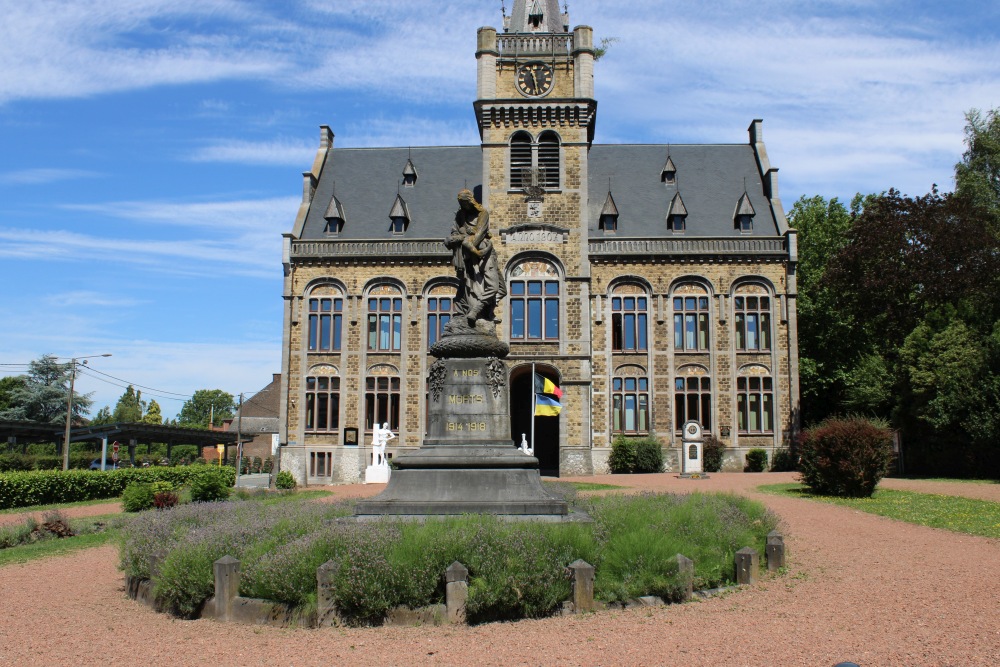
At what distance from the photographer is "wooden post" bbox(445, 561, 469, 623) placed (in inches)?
347

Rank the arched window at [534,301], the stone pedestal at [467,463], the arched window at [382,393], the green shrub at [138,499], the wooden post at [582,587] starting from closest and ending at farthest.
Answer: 1. the wooden post at [582,587]
2. the stone pedestal at [467,463]
3. the green shrub at [138,499]
4. the arched window at [534,301]
5. the arched window at [382,393]

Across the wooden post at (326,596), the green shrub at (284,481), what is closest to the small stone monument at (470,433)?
the wooden post at (326,596)

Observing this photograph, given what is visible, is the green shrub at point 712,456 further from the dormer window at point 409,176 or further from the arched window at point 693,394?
the dormer window at point 409,176

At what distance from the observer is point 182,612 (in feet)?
31.4

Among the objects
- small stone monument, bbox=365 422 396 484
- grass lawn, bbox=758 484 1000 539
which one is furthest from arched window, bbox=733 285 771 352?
small stone monument, bbox=365 422 396 484

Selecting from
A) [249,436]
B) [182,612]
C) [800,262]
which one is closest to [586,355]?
[800,262]

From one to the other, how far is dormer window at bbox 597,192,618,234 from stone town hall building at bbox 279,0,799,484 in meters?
0.09

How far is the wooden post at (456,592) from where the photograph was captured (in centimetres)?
882

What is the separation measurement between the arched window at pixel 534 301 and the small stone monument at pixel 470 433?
2253cm

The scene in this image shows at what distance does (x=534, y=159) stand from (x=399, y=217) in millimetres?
7148

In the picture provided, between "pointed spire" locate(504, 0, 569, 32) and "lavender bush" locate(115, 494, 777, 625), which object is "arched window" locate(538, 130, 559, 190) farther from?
"lavender bush" locate(115, 494, 777, 625)

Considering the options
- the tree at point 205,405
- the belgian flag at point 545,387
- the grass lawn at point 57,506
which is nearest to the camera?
the grass lawn at point 57,506

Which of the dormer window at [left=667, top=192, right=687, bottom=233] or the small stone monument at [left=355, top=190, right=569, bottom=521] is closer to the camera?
the small stone monument at [left=355, top=190, right=569, bottom=521]

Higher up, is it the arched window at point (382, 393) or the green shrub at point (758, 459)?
the arched window at point (382, 393)
